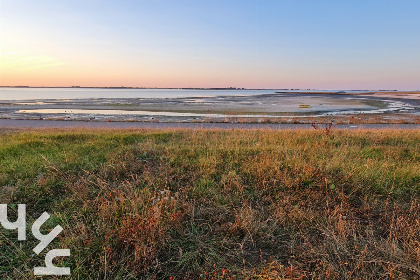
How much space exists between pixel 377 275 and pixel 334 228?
90cm

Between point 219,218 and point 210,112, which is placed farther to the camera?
point 210,112

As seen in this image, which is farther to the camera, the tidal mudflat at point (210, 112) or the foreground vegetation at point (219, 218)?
the tidal mudflat at point (210, 112)

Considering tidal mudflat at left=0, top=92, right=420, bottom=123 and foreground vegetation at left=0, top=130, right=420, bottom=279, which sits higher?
tidal mudflat at left=0, top=92, right=420, bottom=123

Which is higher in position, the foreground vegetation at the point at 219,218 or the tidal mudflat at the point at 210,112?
the tidal mudflat at the point at 210,112

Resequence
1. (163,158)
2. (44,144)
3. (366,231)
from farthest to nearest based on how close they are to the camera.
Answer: (44,144) < (163,158) < (366,231)

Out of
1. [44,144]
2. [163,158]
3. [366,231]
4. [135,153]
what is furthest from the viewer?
[44,144]

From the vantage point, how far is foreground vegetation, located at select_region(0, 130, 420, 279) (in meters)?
2.99

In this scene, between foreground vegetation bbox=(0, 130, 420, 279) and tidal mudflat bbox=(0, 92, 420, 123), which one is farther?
tidal mudflat bbox=(0, 92, 420, 123)

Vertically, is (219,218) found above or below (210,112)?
below

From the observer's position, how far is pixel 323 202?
4719 millimetres

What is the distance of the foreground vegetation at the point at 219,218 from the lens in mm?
2994

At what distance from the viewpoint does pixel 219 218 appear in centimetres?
406

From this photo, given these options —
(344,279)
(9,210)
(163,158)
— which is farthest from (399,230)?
(9,210)

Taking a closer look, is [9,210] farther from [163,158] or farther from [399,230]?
[399,230]
